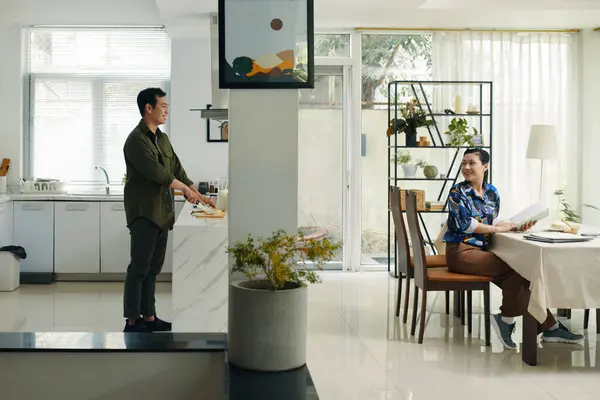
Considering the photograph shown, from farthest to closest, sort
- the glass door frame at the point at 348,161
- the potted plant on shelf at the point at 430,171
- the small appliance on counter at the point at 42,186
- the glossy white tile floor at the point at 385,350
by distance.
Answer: the glass door frame at the point at 348,161
the small appliance on counter at the point at 42,186
the potted plant on shelf at the point at 430,171
the glossy white tile floor at the point at 385,350

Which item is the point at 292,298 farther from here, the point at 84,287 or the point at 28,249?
the point at 28,249

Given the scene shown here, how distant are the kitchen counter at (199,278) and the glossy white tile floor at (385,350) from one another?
0.70 metres

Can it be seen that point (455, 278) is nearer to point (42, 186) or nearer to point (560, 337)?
point (560, 337)

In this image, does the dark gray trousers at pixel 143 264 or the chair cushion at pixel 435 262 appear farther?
the chair cushion at pixel 435 262

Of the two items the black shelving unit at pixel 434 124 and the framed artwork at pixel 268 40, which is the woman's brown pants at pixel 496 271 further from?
the framed artwork at pixel 268 40

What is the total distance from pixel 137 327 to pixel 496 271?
95.4 inches

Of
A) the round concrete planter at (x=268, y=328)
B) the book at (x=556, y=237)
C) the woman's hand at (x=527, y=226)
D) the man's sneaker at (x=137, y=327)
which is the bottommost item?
the man's sneaker at (x=137, y=327)

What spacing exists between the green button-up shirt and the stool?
8.14 ft

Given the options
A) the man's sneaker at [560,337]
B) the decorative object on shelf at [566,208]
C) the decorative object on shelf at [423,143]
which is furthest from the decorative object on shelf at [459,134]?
the man's sneaker at [560,337]

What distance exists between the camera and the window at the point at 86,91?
771 centimetres

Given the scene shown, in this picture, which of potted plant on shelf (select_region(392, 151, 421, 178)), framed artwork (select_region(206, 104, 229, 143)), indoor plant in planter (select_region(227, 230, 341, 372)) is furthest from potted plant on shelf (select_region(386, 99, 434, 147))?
indoor plant in planter (select_region(227, 230, 341, 372))

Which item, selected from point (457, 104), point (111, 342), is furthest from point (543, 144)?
point (111, 342)

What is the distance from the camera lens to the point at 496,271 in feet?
15.5

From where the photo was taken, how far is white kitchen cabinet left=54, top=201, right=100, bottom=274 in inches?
280
